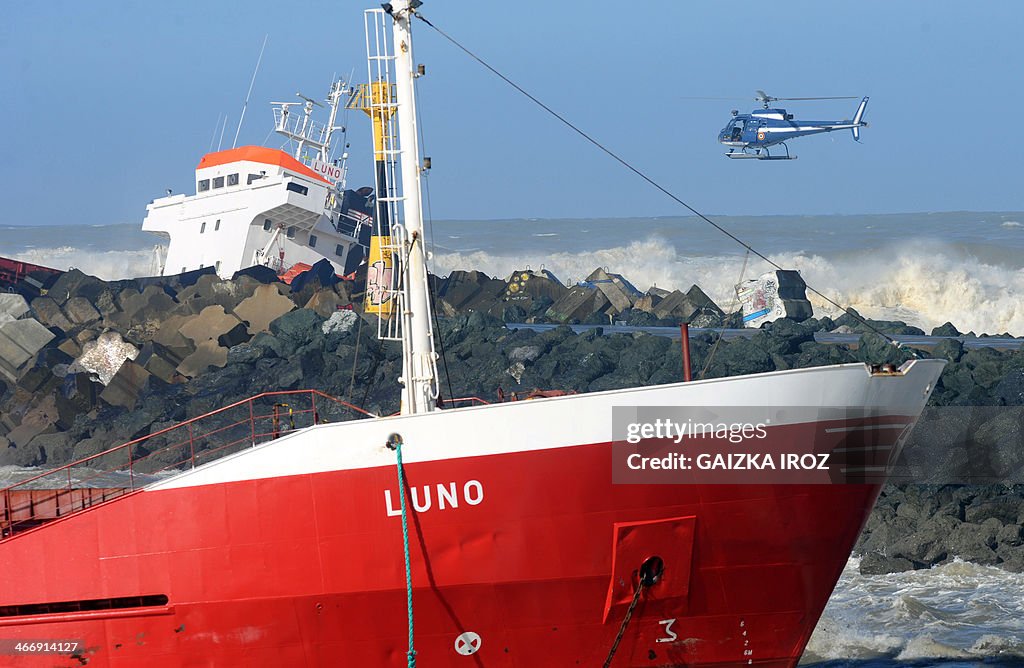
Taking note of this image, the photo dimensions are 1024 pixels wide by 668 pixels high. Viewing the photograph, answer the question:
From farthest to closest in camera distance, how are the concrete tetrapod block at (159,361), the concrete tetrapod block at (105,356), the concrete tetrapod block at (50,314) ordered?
the concrete tetrapod block at (50,314) → the concrete tetrapod block at (105,356) → the concrete tetrapod block at (159,361)

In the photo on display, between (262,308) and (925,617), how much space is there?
2591cm

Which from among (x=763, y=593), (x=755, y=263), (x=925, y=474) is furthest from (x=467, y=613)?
(x=755, y=263)

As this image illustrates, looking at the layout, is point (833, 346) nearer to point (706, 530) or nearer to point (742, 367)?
point (742, 367)

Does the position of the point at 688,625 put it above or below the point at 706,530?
below

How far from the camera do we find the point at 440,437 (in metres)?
11.8

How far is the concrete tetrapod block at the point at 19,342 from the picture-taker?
36.8m

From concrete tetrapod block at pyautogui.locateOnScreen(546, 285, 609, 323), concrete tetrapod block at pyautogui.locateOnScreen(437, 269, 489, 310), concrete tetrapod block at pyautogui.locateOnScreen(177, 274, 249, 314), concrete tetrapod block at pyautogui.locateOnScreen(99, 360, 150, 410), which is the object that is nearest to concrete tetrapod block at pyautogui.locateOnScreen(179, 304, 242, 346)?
concrete tetrapod block at pyautogui.locateOnScreen(177, 274, 249, 314)

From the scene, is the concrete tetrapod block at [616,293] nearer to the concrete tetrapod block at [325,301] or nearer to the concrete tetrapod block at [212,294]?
the concrete tetrapod block at [325,301]

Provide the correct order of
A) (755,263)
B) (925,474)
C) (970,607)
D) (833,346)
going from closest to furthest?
(970,607)
(925,474)
(833,346)
(755,263)

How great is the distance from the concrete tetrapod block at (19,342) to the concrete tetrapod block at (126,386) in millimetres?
5629

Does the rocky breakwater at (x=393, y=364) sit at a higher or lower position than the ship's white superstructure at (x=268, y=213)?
lower

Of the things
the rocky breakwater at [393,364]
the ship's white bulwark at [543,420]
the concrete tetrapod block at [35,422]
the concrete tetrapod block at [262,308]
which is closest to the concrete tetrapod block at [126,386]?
the rocky breakwater at [393,364]

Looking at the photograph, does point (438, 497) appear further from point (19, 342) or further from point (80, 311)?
point (80, 311)

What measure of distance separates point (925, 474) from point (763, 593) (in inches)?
430
